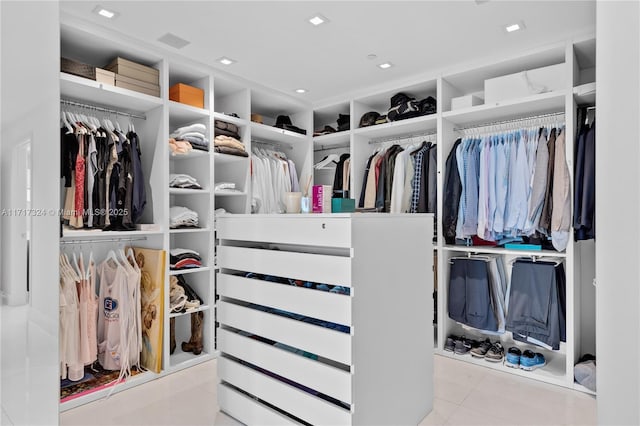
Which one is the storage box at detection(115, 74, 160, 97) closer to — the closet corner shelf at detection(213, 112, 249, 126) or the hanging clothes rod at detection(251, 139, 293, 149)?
the closet corner shelf at detection(213, 112, 249, 126)

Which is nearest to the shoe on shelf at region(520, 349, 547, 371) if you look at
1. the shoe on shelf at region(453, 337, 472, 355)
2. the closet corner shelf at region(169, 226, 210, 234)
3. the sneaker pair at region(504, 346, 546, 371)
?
the sneaker pair at region(504, 346, 546, 371)

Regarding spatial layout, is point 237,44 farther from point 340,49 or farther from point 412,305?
point 412,305

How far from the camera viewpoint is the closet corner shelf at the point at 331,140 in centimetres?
390

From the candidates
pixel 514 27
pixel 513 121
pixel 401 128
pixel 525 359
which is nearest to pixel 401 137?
pixel 401 128

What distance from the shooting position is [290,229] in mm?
1818

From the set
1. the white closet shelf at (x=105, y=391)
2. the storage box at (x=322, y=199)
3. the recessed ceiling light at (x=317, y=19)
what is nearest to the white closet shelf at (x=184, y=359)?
the white closet shelf at (x=105, y=391)

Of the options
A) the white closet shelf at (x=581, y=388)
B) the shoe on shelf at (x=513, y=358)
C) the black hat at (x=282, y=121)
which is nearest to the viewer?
the white closet shelf at (x=581, y=388)

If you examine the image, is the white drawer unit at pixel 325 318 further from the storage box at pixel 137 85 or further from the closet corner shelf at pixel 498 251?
the storage box at pixel 137 85

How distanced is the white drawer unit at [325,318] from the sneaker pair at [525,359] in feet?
3.33

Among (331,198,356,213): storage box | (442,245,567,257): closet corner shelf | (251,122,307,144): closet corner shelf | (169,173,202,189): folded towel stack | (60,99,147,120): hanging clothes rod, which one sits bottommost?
(442,245,567,257): closet corner shelf

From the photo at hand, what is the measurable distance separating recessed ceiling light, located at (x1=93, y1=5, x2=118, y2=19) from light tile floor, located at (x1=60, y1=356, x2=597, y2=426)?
7.74ft

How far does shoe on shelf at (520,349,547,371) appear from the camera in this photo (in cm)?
273

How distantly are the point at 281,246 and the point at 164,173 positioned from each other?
134 cm

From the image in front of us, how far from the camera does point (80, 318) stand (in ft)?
8.02
